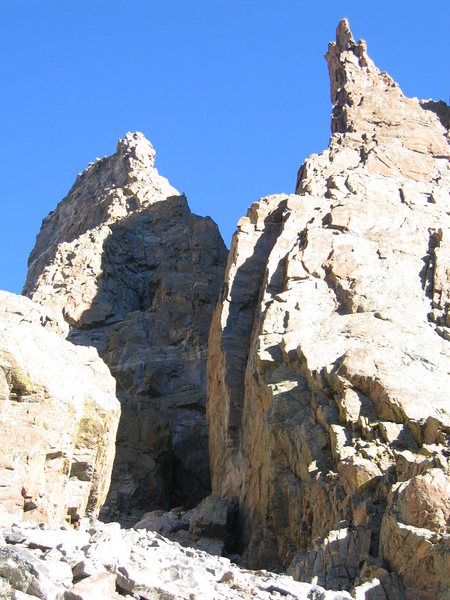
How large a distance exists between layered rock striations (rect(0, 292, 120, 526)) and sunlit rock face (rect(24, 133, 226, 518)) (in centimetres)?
1526

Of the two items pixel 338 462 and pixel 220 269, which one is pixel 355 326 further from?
pixel 220 269

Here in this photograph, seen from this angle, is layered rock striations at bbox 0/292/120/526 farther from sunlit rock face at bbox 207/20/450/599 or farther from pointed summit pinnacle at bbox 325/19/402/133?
pointed summit pinnacle at bbox 325/19/402/133

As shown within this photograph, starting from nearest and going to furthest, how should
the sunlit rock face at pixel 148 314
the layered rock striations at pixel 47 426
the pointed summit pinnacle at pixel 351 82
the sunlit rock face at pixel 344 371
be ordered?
the sunlit rock face at pixel 344 371
the layered rock striations at pixel 47 426
the sunlit rock face at pixel 148 314
the pointed summit pinnacle at pixel 351 82

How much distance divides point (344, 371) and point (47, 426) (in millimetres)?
12939

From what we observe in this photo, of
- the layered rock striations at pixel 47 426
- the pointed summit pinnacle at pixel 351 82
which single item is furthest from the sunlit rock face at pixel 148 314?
the pointed summit pinnacle at pixel 351 82

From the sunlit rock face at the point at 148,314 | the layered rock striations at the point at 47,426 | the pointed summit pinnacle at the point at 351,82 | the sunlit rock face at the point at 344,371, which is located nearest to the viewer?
the sunlit rock face at the point at 344,371

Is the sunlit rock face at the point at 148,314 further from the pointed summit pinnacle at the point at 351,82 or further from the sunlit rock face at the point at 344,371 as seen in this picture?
the pointed summit pinnacle at the point at 351,82

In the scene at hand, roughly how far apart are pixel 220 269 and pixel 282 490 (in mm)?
37385

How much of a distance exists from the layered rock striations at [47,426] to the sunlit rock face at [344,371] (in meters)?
7.95

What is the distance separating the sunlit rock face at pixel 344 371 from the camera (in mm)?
27828

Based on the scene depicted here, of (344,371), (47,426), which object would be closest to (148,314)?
(344,371)

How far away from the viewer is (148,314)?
6831 cm

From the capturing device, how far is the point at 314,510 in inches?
1323

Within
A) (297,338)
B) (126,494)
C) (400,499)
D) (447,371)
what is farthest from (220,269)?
(400,499)
